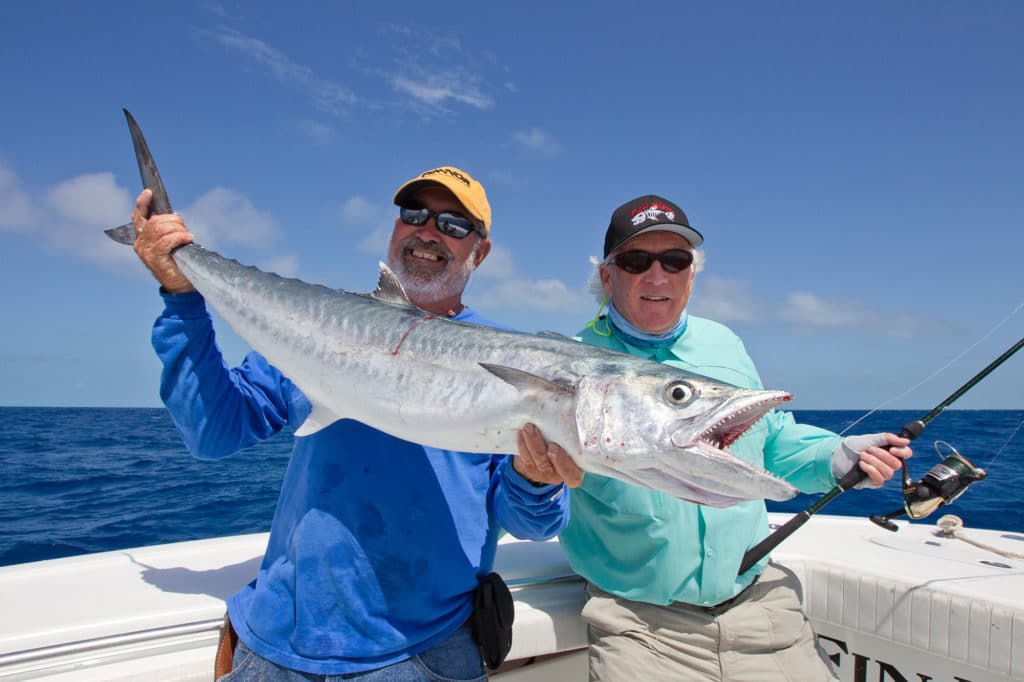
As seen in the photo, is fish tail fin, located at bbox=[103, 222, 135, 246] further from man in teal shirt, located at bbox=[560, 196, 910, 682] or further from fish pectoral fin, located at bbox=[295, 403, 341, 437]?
man in teal shirt, located at bbox=[560, 196, 910, 682]

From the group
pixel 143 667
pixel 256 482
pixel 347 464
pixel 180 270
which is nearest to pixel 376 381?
pixel 347 464

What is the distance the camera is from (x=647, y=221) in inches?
120

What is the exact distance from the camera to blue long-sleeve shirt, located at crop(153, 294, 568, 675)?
83.1 inches

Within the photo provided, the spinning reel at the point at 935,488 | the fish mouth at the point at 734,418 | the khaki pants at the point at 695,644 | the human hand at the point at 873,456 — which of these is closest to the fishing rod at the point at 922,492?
the spinning reel at the point at 935,488

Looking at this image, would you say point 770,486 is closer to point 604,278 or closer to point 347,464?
point 347,464

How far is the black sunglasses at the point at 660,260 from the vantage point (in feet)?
10.1

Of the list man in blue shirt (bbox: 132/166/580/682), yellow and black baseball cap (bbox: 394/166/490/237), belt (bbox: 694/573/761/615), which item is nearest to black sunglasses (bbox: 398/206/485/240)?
yellow and black baseball cap (bbox: 394/166/490/237)

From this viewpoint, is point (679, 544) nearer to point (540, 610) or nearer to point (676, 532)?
point (676, 532)

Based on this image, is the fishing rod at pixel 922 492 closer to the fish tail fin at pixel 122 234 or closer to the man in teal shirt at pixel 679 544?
the man in teal shirt at pixel 679 544

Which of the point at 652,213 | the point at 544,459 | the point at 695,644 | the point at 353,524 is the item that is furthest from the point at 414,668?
the point at 652,213

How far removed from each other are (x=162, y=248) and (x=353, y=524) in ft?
4.39

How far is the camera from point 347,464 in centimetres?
229

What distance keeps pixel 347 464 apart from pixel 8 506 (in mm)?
8045

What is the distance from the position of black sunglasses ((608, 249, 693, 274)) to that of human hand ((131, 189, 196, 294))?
6.54 ft
